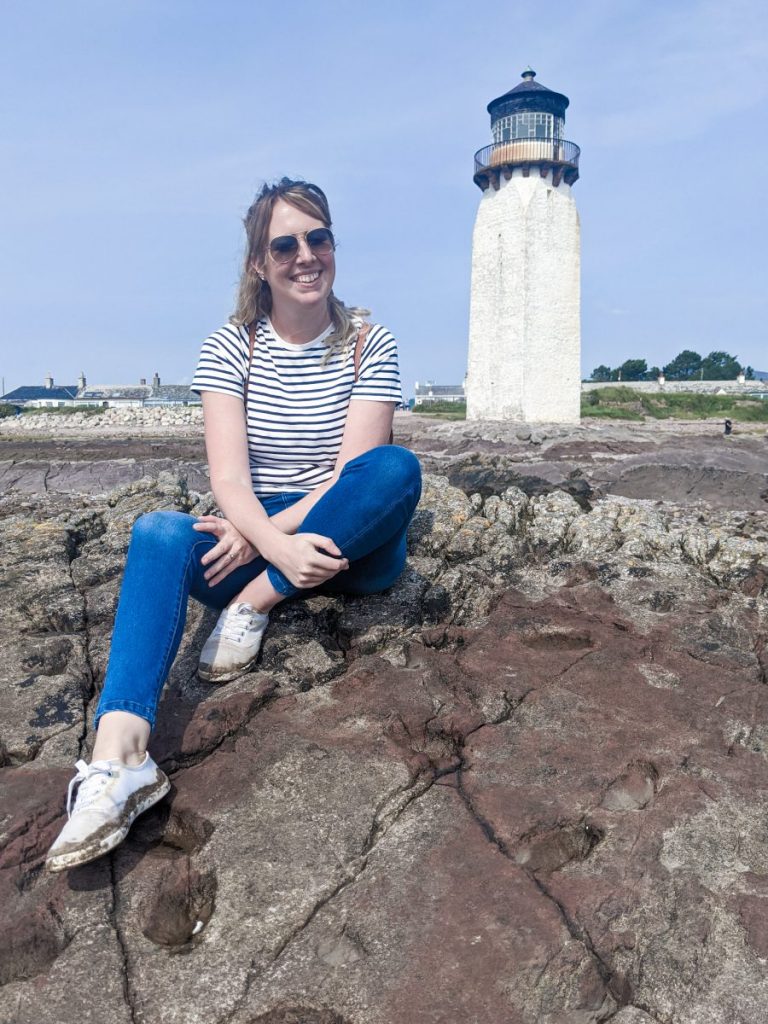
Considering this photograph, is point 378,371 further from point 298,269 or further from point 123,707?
point 123,707

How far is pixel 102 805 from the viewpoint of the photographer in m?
2.08

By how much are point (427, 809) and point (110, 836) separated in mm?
811

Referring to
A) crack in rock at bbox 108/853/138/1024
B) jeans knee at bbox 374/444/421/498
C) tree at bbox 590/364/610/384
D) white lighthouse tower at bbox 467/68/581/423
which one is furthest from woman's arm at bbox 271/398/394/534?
tree at bbox 590/364/610/384

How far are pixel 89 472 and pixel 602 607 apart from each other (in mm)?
14867

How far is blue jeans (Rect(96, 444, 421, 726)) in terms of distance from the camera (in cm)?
241

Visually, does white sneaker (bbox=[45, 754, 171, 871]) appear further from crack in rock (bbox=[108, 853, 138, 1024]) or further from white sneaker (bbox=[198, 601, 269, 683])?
white sneaker (bbox=[198, 601, 269, 683])

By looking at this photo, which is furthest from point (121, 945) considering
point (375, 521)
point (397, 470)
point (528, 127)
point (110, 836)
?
point (528, 127)

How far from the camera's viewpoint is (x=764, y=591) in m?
3.79

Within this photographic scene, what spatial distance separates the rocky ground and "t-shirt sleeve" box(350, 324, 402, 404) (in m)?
0.85

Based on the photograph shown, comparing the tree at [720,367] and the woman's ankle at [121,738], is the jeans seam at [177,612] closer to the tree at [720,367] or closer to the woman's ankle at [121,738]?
the woman's ankle at [121,738]

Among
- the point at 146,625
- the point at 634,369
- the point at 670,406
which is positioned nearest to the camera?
the point at 146,625

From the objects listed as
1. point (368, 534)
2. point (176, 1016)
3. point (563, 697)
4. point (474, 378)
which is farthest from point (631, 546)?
point (474, 378)

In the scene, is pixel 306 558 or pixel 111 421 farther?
pixel 111 421

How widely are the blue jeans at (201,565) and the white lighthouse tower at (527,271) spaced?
24.7 metres
